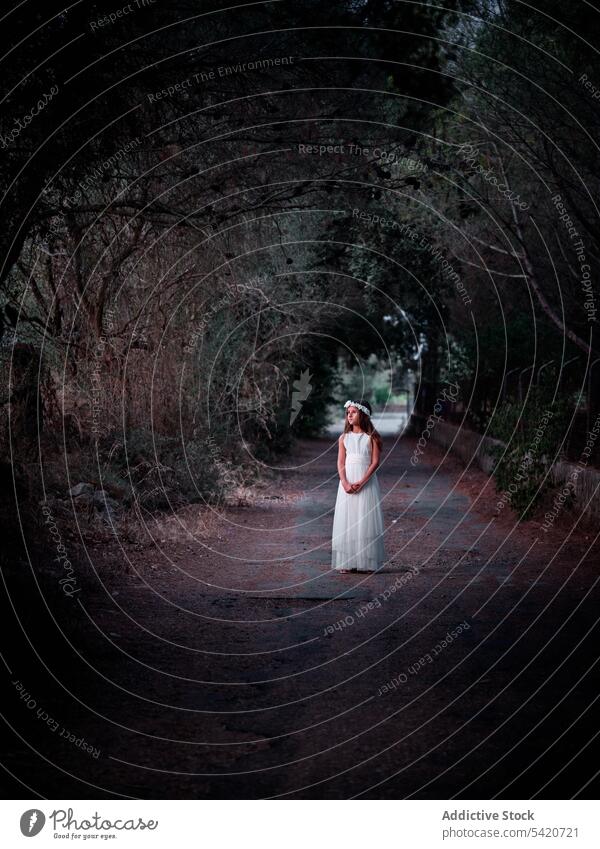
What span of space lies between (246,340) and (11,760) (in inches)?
659

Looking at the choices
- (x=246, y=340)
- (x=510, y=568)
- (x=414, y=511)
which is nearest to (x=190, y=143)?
(x=510, y=568)

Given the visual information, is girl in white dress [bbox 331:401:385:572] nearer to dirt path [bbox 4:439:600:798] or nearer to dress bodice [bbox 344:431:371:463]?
dress bodice [bbox 344:431:371:463]

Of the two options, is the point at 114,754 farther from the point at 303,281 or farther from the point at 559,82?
the point at 303,281

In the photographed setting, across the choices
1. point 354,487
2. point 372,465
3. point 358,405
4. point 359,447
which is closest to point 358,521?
point 354,487

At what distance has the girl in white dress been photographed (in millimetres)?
11156

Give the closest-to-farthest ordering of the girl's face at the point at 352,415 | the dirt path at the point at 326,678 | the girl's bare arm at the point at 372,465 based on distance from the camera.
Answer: the dirt path at the point at 326,678, the girl's bare arm at the point at 372,465, the girl's face at the point at 352,415

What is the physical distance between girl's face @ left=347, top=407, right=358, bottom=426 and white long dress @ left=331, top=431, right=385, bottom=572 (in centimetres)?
16

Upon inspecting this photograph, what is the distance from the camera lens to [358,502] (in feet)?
37.7

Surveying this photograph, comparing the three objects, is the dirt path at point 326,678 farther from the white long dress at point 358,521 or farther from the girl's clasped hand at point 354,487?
Result: the girl's clasped hand at point 354,487

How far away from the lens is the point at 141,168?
10.6 meters

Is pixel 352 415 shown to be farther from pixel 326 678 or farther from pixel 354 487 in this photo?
pixel 326 678

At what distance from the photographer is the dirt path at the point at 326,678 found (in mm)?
4887

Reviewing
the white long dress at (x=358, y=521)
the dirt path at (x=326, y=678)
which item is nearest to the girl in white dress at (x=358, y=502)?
the white long dress at (x=358, y=521)

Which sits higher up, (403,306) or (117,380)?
(403,306)
